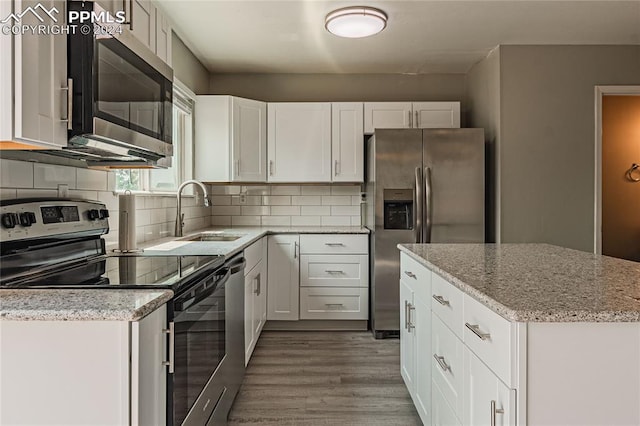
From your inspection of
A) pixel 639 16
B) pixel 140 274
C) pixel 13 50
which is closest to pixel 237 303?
pixel 140 274

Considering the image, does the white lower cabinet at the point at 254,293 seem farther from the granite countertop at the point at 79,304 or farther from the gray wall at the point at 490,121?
the gray wall at the point at 490,121

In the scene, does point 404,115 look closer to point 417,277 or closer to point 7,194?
point 417,277

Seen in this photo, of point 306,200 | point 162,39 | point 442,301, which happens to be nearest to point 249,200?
point 306,200

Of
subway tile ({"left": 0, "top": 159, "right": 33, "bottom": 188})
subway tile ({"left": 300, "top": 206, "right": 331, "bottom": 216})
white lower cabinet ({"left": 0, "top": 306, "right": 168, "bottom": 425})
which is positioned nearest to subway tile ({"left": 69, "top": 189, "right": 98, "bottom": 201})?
subway tile ({"left": 0, "top": 159, "right": 33, "bottom": 188})

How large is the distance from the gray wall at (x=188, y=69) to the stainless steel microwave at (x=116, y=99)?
1383mm

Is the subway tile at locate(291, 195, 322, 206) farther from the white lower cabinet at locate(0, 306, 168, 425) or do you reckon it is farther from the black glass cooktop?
the white lower cabinet at locate(0, 306, 168, 425)

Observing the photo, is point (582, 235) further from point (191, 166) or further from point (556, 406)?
point (191, 166)

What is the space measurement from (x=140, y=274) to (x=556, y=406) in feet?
4.26

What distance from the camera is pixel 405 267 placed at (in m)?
2.37

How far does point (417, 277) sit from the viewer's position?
6.84ft

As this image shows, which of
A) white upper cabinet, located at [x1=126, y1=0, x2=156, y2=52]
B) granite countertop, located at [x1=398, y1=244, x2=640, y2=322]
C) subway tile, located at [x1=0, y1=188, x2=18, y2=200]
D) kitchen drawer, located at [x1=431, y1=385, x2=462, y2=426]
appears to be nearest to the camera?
granite countertop, located at [x1=398, y1=244, x2=640, y2=322]

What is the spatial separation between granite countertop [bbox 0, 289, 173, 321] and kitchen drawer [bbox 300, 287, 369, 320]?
258 cm

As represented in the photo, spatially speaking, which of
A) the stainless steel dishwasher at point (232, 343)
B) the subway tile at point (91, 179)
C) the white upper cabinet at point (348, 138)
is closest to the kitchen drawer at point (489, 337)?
the stainless steel dishwasher at point (232, 343)

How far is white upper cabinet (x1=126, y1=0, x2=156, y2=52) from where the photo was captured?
1716 mm
